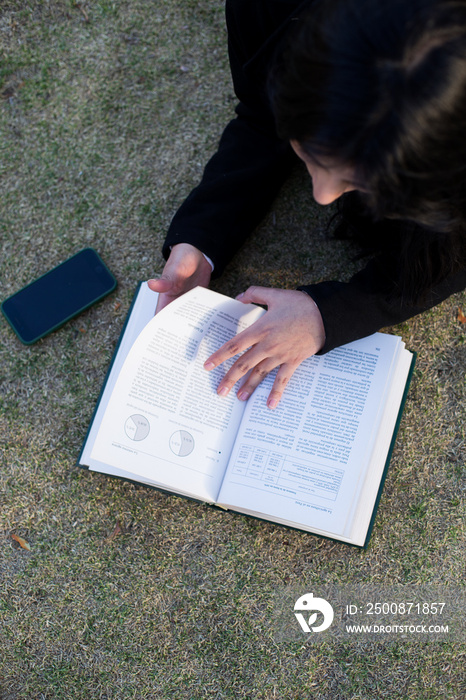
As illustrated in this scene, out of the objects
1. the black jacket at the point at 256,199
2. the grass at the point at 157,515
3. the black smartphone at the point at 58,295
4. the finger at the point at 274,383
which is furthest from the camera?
the black smartphone at the point at 58,295

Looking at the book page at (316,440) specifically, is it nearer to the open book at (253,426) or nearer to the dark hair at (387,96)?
the open book at (253,426)

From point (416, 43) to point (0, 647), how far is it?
126 cm

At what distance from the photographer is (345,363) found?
3.18 feet

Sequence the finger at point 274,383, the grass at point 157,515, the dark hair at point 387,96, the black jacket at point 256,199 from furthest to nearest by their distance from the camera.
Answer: the grass at point 157,515 → the finger at point 274,383 → the black jacket at point 256,199 → the dark hair at point 387,96

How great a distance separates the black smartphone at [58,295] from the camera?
1159 millimetres

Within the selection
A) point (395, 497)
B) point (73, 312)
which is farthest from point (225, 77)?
point (395, 497)

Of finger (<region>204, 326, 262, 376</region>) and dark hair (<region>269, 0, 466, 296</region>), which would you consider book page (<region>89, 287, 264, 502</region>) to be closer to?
finger (<region>204, 326, 262, 376</region>)

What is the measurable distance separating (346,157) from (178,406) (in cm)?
55

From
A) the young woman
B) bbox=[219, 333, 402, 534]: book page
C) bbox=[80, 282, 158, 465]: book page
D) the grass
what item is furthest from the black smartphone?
bbox=[219, 333, 402, 534]: book page

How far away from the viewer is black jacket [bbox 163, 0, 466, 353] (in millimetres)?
834

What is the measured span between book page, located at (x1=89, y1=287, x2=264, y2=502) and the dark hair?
42 centimetres

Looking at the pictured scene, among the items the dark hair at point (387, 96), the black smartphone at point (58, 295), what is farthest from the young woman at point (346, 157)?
the black smartphone at point (58, 295)

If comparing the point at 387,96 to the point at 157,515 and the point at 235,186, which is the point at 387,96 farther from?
the point at 157,515

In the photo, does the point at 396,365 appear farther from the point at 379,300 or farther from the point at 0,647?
the point at 0,647
